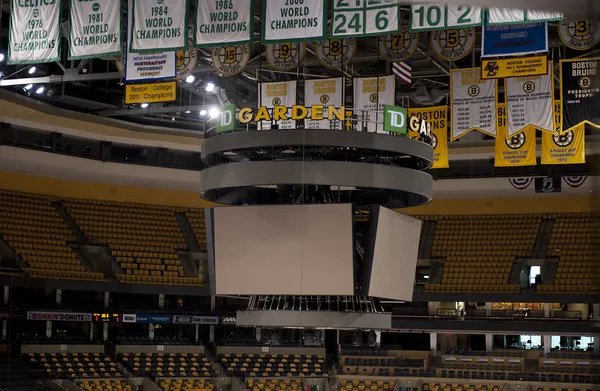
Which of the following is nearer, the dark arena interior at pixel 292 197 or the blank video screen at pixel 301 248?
the dark arena interior at pixel 292 197

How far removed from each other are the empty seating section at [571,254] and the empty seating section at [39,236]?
17.3m

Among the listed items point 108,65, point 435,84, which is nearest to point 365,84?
point 435,84

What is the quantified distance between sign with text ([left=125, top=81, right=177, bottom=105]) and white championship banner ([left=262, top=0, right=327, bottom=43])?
14.8 feet

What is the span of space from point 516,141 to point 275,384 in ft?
39.9

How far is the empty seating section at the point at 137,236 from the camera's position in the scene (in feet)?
108

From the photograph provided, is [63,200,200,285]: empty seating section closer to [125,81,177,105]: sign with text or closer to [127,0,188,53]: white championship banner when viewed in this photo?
[125,81,177,105]: sign with text

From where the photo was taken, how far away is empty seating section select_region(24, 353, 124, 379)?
27.8 meters

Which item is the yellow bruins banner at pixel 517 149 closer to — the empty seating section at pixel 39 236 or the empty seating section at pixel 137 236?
the empty seating section at pixel 137 236

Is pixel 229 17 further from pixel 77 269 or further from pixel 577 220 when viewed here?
pixel 577 220

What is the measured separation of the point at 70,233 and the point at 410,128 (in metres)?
17.2

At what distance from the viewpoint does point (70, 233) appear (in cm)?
3281

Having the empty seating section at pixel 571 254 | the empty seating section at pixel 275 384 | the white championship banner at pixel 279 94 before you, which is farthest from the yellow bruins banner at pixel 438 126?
the empty seating section at pixel 275 384

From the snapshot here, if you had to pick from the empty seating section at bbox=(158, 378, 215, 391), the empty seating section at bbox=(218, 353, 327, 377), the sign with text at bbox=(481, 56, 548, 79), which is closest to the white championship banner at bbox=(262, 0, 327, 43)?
the sign with text at bbox=(481, 56, 548, 79)

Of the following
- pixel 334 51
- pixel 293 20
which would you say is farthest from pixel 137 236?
pixel 293 20
